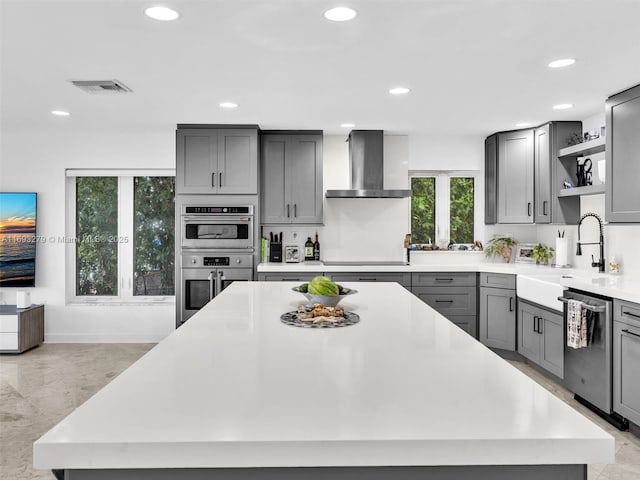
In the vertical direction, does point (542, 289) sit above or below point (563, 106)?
below

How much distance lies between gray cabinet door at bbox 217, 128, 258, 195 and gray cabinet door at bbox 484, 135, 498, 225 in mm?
2569

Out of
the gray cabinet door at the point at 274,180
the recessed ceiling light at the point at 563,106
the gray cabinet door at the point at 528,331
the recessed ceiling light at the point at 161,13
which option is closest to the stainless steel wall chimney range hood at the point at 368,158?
the gray cabinet door at the point at 274,180

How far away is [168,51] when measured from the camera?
2797 mm

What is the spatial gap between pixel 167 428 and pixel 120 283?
504 centimetres

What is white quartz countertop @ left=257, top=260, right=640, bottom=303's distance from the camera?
3.24 meters

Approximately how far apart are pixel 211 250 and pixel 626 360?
12.0 feet

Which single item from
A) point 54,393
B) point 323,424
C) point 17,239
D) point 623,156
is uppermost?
point 623,156

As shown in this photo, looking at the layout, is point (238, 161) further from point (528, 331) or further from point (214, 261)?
point (528, 331)

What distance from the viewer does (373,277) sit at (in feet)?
16.0

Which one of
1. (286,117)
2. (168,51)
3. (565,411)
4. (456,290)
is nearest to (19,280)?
(286,117)

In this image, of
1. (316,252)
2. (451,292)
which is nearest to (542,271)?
(451,292)

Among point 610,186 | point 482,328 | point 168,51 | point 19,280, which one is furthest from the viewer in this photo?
point 19,280

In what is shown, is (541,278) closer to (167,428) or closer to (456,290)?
(456,290)

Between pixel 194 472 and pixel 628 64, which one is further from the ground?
pixel 628 64
